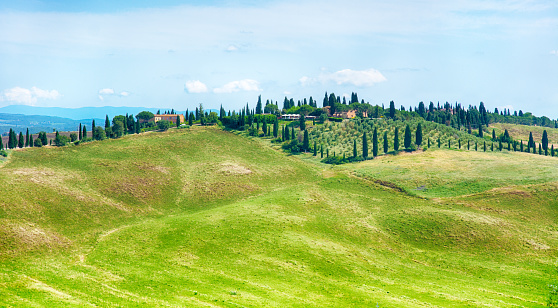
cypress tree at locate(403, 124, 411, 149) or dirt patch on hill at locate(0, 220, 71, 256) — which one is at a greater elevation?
cypress tree at locate(403, 124, 411, 149)

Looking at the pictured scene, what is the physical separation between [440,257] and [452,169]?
6140cm

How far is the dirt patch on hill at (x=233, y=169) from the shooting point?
374 ft

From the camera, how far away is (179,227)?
2719 inches

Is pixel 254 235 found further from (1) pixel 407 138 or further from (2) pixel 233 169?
(1) pixel 407 138

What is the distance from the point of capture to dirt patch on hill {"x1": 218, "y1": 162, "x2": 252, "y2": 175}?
374ft

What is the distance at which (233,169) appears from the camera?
116 m

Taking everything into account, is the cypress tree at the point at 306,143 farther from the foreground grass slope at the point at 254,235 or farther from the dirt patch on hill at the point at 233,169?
the dirt patch on hill at the point at 233,169

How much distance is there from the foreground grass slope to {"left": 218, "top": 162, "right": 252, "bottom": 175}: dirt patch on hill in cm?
80

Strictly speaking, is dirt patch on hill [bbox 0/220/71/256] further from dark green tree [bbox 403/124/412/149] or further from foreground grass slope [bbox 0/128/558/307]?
dark green tree [bbox 403/124/412/149]

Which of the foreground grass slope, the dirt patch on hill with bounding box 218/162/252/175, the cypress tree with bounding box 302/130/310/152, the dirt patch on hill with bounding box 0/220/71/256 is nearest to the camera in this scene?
the foreground grass slope

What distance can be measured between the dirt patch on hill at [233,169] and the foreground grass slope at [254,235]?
0.80 meters

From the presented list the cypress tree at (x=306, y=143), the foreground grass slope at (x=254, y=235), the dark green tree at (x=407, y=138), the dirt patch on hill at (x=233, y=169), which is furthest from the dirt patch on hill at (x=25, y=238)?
the dark green tree at (x=407, y=138)

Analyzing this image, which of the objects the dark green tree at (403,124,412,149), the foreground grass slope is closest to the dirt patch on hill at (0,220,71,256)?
the foreground grass slope

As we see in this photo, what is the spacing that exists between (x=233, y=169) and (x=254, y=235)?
172 feet
